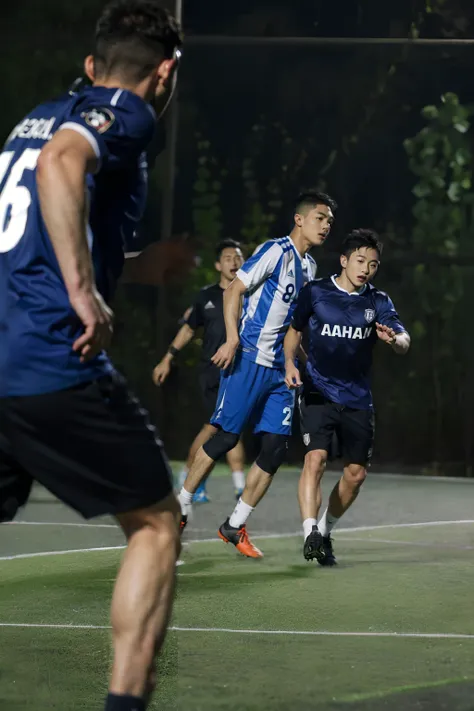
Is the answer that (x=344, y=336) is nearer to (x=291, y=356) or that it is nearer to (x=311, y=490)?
(x=291, y=356)

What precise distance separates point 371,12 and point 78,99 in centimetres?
1186

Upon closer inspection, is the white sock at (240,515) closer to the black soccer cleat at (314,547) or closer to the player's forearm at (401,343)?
the black soccer cleat at (314,547)

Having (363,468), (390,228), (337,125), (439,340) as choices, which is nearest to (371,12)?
(337,125)

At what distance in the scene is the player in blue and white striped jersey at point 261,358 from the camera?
27.4 feet

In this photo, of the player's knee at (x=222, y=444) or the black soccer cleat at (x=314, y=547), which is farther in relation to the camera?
the player's knee at (x=222, y=444)

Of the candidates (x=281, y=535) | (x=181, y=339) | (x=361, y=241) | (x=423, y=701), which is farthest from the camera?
(x=181, y=339)

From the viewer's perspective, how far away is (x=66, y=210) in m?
3.54

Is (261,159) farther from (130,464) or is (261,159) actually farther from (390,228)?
(130,464)

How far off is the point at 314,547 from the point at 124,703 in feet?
14.1

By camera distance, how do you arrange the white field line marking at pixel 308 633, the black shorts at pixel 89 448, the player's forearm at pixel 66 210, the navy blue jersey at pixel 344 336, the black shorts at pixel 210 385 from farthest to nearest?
the black shorts at pixel 210 385 → the navy blue jersey at pixel 344 336 → the white field line marking at pixel 308 633 → the black shorts at pixel 89 448 → the player's forearm at pixel 66 210

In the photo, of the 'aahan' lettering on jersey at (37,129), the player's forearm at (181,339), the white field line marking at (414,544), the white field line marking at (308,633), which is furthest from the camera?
the player's forearm at (181,339)

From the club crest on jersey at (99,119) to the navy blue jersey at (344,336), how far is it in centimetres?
459

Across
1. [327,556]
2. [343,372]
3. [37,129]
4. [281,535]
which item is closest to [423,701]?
[37,129]

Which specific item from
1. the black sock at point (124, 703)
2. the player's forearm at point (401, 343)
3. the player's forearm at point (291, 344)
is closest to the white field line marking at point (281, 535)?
the player's forearm at point (291, 344)
